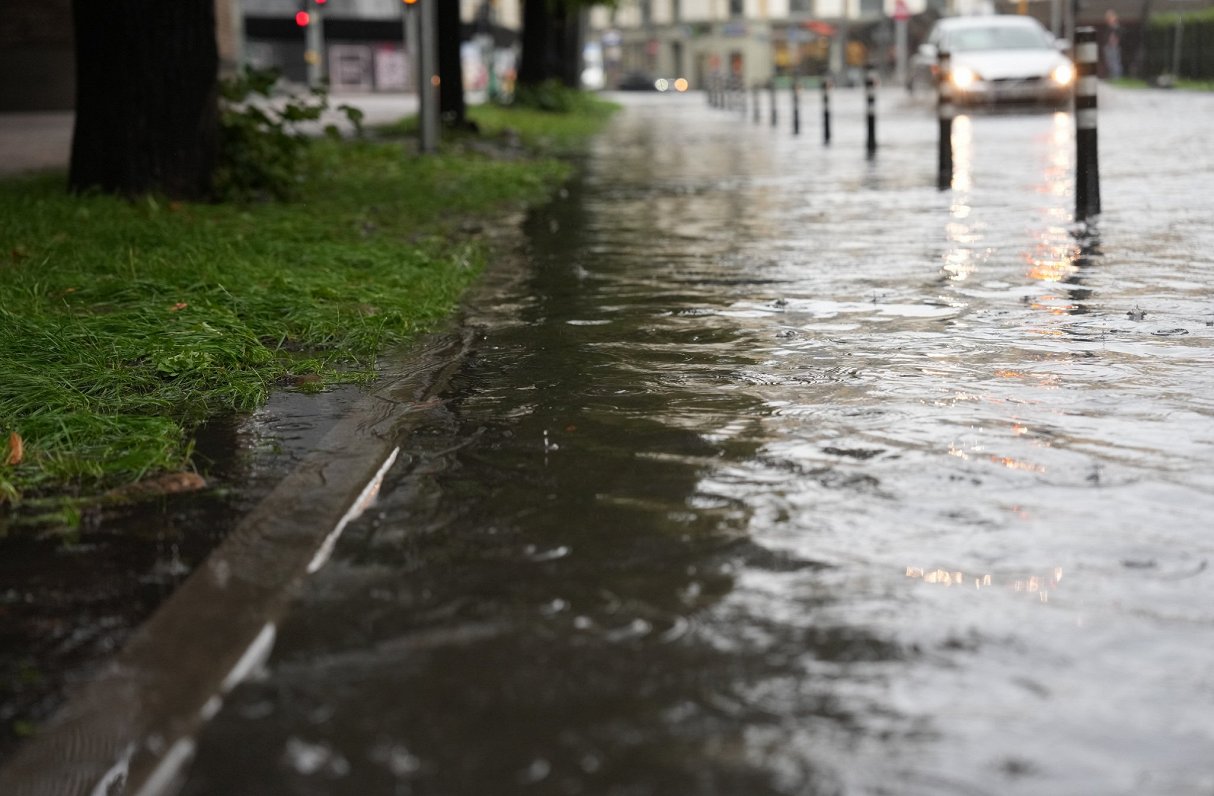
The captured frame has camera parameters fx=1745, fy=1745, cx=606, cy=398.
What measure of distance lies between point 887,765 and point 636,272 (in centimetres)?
685

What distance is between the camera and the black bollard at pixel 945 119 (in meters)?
15.0

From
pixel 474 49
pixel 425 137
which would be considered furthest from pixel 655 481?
pixel 474 49

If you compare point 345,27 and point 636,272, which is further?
point 345,27

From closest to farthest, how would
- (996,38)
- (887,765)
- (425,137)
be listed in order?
(887,765) < (425,137) < (996,38)

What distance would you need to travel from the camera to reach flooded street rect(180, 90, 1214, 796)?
105 inches

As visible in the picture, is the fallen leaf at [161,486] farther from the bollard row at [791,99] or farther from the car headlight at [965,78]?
the car headlight at [965,78]

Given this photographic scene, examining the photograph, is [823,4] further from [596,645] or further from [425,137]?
[596,645]

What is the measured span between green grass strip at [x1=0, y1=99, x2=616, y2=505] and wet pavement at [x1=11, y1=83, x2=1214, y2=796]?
25.1 inches

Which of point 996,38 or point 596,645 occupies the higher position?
point 996,38

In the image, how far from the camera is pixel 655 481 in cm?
439

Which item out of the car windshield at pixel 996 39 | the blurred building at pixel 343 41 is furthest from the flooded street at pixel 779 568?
the blurred building at pixel 343 41

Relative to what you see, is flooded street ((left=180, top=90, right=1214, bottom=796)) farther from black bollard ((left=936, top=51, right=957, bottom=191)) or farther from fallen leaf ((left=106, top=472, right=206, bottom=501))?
black bollard ((left=936, top=51, right=957, bottom=191))

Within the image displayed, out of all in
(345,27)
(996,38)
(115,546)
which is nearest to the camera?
(115,546)

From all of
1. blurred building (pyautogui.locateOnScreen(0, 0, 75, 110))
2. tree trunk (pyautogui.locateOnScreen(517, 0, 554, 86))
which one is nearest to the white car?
tree trunk (pyautogui.locateOnScreen(517, 0, 554, 86))
